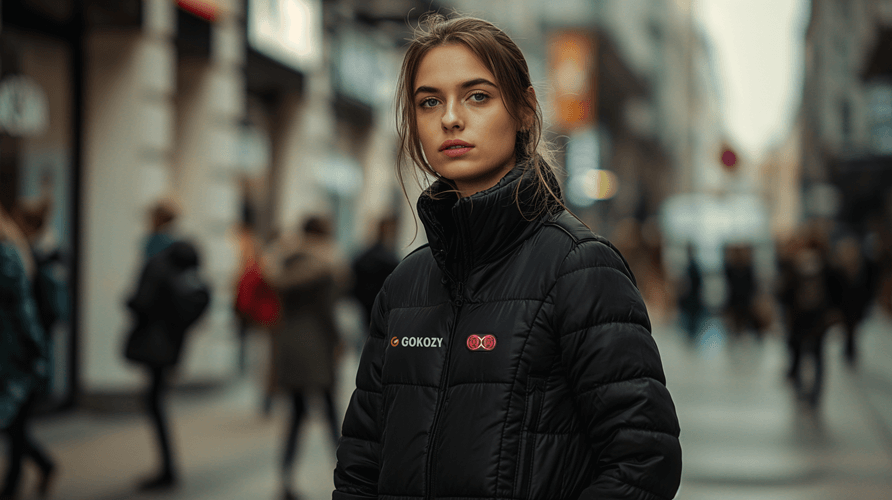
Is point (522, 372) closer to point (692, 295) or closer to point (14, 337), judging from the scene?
point (14, 337)

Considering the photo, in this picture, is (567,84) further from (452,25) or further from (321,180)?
(452,25)

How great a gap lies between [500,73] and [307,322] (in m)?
5.00

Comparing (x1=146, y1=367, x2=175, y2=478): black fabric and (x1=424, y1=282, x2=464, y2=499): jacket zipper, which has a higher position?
(x1=424, y1=282, x2=464, y2=499): jacket zipper

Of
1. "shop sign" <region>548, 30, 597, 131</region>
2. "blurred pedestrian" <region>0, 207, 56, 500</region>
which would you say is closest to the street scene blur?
"blurred pedestrian" <region>0, 207, 56, 500</region>

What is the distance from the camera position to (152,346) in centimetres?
638

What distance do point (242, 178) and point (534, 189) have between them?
41.9 feet

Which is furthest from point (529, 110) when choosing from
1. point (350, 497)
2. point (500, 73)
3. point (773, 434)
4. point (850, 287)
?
point (850, 287)

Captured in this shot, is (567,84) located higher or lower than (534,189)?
higher

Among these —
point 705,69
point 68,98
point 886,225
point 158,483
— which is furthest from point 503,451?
point 705,69

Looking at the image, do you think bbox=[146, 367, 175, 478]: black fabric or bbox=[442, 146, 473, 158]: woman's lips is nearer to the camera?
bbox=[442, 146, 473, 158]: woman's lips

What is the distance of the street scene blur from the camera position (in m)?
6.50

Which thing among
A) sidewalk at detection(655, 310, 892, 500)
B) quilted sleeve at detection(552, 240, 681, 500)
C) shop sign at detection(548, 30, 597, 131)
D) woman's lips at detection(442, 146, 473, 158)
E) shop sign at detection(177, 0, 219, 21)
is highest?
shop sign at detection(548, 30, 597, 131)

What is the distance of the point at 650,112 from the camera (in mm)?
51750

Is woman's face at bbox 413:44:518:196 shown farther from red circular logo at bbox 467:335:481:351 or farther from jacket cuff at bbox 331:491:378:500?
jacket cuff at bbox 331:491:378:500
